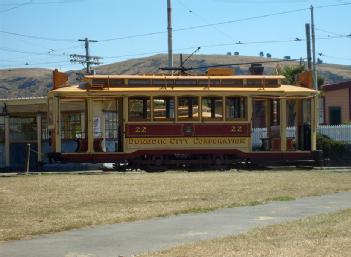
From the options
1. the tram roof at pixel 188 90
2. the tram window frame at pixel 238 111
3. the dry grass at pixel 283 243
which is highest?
the tram roof at pixel 188 90

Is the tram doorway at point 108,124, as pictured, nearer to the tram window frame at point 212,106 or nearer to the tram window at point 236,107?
the tram window frame at point 212,106

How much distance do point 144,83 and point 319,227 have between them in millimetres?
12805

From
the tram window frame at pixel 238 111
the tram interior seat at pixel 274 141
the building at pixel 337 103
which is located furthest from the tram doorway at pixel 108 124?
the building at pixel 337 103

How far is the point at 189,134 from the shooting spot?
22500 mm

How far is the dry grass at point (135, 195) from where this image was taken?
468 inches

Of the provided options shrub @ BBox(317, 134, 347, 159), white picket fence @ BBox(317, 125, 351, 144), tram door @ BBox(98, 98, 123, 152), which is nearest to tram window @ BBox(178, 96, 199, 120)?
tram door @ BBox(98, 98, 123, 152)

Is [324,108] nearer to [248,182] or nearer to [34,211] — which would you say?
[248,182]

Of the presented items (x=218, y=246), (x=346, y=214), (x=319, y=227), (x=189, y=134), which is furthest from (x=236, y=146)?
(x=218, y=246)

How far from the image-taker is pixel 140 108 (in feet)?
74.2

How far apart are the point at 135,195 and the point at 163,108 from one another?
291 inches

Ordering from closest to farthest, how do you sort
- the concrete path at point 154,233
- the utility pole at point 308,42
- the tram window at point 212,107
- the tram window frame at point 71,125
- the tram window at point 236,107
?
the concrete path at point 154,233 < the tram window at point 212,107 < the tram window at point 236,107 < the tram window frame at point 71,125 < the utility pole at point 308,42

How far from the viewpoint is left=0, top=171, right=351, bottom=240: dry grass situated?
11.9m

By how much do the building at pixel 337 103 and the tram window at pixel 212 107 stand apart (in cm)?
2653

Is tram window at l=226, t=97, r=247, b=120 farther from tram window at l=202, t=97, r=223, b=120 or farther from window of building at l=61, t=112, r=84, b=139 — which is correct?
window of building at l=61, t=112, r=84, b=139
